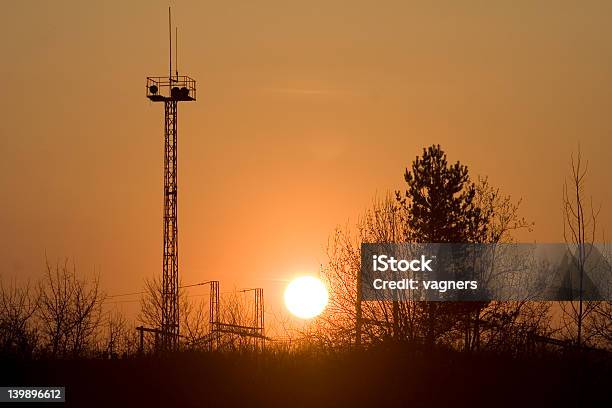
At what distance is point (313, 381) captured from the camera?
2792cm

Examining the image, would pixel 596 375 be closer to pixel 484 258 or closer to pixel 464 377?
pixel 464 377

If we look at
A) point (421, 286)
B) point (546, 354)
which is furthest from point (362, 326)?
point (546, 354)

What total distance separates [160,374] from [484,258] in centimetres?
1877
